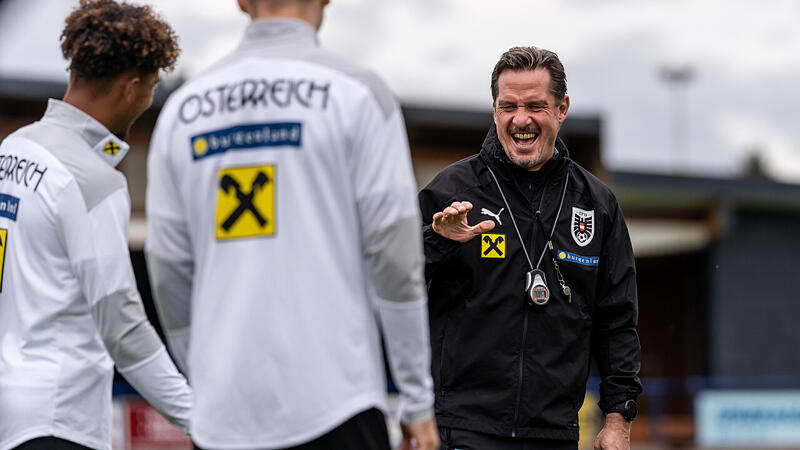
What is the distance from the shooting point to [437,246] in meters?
4.05

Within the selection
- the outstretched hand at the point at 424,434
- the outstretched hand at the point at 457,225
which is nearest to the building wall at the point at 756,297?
the outstretched hand at the point at 457,225

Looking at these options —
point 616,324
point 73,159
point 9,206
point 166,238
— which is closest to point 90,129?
point 73,159

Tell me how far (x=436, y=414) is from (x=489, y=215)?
0.80m

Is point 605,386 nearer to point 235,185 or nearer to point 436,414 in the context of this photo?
point 436,414

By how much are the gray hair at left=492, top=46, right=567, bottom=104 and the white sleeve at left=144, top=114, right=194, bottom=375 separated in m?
1.86

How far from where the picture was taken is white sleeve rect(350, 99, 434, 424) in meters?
2.66

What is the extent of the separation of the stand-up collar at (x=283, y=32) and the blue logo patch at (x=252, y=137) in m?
0.25

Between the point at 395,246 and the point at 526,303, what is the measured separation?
5.17 ft

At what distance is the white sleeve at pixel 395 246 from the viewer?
2.66 metres

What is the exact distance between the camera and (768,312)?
95.6 ft

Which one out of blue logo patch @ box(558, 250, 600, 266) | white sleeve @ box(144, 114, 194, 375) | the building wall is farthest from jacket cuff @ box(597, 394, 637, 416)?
the building wall

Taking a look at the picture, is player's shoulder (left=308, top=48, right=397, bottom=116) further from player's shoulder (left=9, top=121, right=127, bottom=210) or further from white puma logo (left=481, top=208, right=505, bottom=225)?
white puma logo (left=481, top=208, right=505, bottom=225)

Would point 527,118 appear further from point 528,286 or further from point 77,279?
point 77,279

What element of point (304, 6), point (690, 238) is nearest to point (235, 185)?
point (304, 6)
